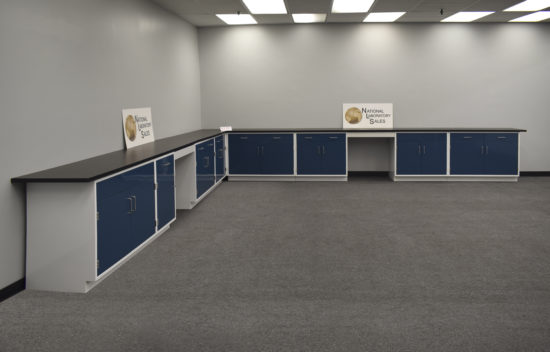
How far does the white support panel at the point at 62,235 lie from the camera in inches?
128

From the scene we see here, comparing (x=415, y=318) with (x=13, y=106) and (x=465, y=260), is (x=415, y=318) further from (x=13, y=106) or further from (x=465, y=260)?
(x=13, y=106)

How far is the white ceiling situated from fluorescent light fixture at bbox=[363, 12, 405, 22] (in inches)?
4.4

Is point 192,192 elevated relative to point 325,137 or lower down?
lower down

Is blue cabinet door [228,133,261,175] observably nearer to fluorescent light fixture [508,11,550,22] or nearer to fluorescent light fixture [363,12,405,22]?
fluorescent light fixture [363,12,405,22]

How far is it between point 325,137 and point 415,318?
517 centimetres

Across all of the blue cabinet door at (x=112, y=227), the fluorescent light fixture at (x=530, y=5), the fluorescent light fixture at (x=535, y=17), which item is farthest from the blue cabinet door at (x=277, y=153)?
the blue cabinet door at (x=112, y=227)

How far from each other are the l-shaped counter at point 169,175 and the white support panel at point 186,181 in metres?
0.01

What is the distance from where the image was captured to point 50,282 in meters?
3.33

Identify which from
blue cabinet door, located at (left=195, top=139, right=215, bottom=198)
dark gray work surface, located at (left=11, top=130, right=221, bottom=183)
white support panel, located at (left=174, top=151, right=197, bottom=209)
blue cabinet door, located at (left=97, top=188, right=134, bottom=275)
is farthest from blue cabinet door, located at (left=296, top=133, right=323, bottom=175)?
blue cabinet door, located at (left=97, top=188, right=134, bottom=275)

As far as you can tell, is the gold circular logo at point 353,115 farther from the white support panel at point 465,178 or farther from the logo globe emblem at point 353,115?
the white support panel at point 465,178

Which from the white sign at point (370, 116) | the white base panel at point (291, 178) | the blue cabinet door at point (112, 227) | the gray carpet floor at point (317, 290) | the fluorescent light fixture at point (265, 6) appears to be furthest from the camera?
the white sign at point (370, 116)

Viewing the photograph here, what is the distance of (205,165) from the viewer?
6.54 metres

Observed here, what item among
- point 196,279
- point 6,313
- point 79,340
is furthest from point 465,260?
point 6,313

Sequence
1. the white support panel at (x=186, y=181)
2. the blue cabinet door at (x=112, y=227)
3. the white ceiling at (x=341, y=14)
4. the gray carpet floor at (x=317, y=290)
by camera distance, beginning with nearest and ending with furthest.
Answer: the gray carpet floor at (x=317, y=290) → the blue cabinet door at (x=112, y=227) → the white support panel at (x=186, y=181) → the white ceiling at (x=341, y=14)
